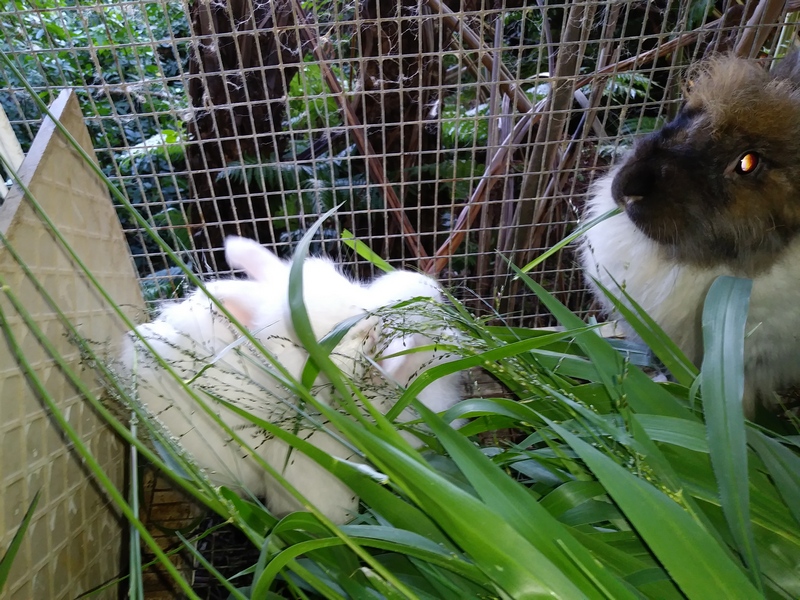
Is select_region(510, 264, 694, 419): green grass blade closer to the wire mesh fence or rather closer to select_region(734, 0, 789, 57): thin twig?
the wire mesh fence

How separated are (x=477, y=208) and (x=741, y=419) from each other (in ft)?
2.86

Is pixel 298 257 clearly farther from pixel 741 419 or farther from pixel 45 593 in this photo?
pixel 45 593

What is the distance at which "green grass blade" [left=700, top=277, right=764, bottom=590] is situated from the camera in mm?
476

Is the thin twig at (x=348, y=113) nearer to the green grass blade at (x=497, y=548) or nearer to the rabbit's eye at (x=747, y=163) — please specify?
the rabbit's eye at (x=747, y=163)

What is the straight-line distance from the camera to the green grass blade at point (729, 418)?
0.48 meters

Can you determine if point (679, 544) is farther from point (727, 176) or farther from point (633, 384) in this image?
point (727, 176)

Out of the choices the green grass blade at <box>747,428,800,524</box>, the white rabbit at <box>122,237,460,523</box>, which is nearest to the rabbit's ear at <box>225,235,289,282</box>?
the white rabbit at <box>122,237,460,523</box>

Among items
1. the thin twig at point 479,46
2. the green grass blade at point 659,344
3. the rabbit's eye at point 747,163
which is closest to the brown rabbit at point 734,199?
the rabbit's eye at point 747,163

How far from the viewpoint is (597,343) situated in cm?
65

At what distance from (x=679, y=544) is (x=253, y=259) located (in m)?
0.77

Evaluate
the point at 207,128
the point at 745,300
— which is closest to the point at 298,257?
the point at 745,300

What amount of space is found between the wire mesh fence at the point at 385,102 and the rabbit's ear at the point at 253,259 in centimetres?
16

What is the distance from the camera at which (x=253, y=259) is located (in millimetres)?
988

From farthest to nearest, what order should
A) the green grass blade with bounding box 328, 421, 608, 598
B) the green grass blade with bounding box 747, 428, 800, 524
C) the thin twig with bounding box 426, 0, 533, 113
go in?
1. the thin twig with bounding box 426, 0, 533, 113
2. the green grass blade with bounding box 747, 428, 800, 524
3. the green grass blade with bounding box 328, 421, 608, 598
